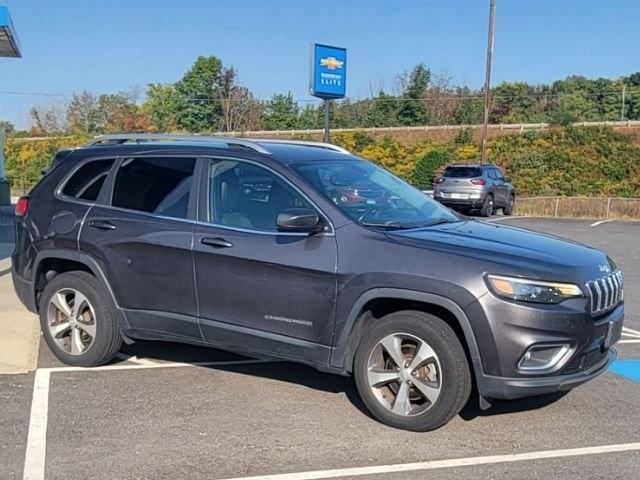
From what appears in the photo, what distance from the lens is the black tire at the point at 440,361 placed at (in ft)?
14.6

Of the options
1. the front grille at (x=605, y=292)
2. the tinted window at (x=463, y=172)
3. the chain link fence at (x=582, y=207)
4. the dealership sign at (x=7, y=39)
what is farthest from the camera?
the chain link fence at (x=582, y=207)

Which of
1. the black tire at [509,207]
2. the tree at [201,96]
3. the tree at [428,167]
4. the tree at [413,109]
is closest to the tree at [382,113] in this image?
the tree at [413,109]

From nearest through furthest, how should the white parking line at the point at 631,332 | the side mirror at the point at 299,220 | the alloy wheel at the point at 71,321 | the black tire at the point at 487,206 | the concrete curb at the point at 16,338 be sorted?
1. the side mirror at the point at 299,220
2. the alloy wheel at the point at 71,321
3. the concrete curb at the point at 16,338
4. the white parking line at the point at 631,332
5. the black tire at the point at 487,206

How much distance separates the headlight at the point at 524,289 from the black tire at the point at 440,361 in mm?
408

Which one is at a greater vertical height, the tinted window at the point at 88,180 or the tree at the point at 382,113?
the tree at the point at 382,113

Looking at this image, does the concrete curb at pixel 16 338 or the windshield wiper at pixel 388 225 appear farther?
the concrete curb at pixel 16 338

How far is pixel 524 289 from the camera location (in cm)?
433

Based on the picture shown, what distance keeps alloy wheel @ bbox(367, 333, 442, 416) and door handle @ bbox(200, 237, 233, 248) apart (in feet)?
4.14

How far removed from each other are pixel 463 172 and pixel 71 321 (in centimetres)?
1902

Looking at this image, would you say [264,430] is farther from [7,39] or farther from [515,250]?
[7,39]

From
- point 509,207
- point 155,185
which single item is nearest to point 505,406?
point 155,185

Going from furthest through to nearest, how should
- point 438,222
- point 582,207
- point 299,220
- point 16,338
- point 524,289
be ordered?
point 582,207
point 16,338
point 438,222
point 299,220
point 524,289

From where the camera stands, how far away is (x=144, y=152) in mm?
5859

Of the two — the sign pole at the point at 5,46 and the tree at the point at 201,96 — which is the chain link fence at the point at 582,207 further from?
the tree at the point at 201,96
